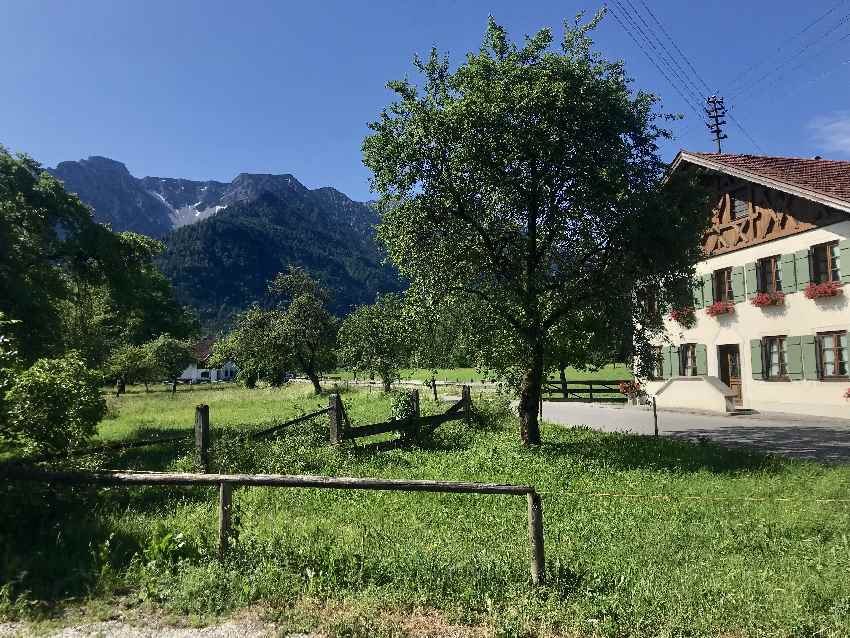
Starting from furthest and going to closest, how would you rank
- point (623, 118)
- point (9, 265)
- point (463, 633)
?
point (9, 265) < point (623, 118) < point (463, 633)

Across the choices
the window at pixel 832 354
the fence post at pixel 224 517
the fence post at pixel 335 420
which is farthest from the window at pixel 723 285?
the fence post at pixel 224 517

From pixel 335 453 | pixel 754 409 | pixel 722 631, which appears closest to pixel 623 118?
pixel 335 453

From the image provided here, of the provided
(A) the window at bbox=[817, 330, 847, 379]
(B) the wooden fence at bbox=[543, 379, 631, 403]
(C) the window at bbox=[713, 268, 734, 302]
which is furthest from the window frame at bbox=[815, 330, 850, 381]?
(B) the wooden fence at bbox=[543, 379, 631, 403]

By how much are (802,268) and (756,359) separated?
417 cm

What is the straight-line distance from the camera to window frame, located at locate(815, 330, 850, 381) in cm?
1921

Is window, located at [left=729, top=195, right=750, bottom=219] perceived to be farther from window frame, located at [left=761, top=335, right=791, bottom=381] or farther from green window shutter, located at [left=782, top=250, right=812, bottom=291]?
window frame, located at [left=761, top=335, right=791, bottom=381]

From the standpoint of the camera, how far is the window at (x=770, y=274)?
2161 centimetres

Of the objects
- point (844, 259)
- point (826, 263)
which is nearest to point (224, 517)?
point (844, 259)

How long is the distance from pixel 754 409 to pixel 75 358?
2395 centimetres

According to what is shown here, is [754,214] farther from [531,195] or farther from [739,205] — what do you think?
[531,195]

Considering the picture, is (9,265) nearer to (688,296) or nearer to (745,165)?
(688,296)

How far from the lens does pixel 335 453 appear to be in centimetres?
1301

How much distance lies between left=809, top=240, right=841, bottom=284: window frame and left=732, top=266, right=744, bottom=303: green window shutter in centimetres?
312

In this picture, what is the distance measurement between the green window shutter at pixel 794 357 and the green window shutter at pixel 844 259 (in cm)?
279
